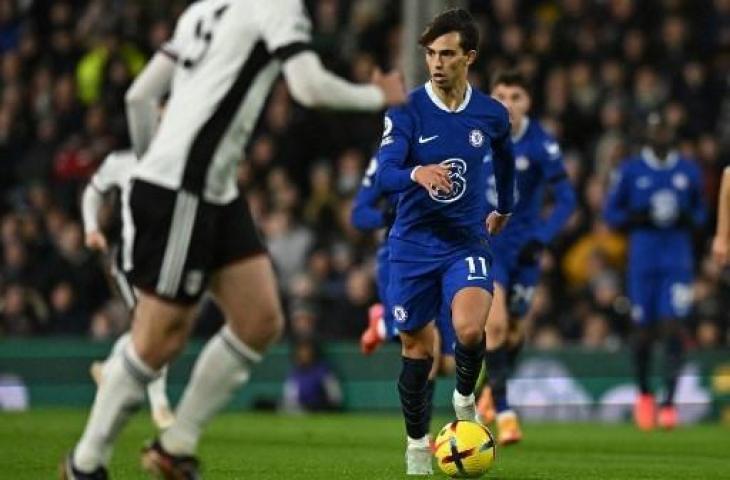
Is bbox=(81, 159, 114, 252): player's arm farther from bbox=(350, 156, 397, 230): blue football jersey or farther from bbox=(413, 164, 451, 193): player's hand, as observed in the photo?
bbox=(413, 164, 451, 193): player's hand

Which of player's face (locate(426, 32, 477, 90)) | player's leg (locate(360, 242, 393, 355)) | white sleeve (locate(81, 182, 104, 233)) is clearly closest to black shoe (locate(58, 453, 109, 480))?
player's face (locate(426, 32, 477, 90))

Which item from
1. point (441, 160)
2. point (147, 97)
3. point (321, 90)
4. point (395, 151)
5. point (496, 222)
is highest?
point (321, 90)

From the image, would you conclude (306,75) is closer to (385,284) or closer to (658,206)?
(385,284)

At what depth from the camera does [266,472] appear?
32.5ft

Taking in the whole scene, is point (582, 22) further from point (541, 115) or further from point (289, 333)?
point (289, 333)

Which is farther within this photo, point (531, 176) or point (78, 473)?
point (531, 176)

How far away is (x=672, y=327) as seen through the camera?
1599cm

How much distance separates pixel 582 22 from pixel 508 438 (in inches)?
369

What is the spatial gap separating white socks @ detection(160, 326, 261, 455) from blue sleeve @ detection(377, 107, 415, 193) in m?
2.04

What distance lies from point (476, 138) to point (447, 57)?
1.60ft

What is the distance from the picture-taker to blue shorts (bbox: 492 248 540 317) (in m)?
12.8

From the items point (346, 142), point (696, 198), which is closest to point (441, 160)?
point (696, 198)

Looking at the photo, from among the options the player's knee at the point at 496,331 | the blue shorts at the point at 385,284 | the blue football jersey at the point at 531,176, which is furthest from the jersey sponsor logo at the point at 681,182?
the blue shorts at the point at 385,284

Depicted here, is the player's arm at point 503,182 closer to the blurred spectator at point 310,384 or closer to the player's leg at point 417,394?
the player's leg at point 417,394
